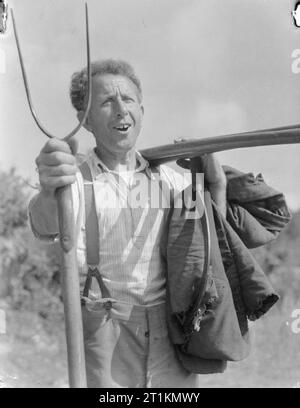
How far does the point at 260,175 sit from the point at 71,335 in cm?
42

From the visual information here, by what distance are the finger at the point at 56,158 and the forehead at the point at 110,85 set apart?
219mm

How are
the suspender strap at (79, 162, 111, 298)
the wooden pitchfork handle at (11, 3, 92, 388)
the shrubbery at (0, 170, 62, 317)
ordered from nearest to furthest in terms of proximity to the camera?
the wooden pitchfork handle at (11, 3, 92, 388)
the suspender strap at (79, 162, 111, 298)
the shrubbery at (0, 170, 62, 317)

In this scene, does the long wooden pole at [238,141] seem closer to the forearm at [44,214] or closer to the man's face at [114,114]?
the man's face at [114,114]

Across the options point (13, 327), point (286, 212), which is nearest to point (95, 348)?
point (286, 212)

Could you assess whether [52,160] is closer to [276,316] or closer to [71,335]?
[71,335]

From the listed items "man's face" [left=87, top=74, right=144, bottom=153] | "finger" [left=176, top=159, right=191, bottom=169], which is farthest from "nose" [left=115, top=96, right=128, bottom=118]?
"finger" [left=176, top=159, right=191, bottom=169]

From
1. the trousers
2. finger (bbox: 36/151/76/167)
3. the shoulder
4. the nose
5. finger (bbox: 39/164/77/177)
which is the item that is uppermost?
the nose

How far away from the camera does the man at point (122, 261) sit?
2.99 feet

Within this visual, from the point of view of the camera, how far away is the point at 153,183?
0.97m

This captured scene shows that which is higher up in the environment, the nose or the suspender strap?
the nose

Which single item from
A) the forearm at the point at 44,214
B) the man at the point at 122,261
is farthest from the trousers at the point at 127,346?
the forearm at the point at 44,214

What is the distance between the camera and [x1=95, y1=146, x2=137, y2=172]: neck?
3.16 ft

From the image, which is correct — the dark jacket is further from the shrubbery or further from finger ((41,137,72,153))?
the shrubbery
